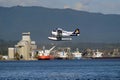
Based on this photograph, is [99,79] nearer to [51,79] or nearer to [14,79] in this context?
[51,79]

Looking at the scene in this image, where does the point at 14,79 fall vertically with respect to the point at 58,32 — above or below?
below

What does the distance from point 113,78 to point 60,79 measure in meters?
6.77

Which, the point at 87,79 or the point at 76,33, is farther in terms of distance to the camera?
the point at 76,33

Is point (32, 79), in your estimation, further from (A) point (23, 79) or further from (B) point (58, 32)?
(B) point (58, 32)

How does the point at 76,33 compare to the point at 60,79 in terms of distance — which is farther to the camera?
the point at 76,33

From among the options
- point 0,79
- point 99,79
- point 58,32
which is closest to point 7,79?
point 0,79

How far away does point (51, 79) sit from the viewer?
77.6 meters

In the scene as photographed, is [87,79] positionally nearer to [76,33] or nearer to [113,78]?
[113,78]

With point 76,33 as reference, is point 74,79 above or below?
below

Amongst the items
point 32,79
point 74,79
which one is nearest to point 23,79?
point 32,79

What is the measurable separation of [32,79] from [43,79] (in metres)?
1.43

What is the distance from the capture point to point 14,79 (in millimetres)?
78812

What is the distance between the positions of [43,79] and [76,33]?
268ft

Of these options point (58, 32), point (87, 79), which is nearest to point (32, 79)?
point (87, 79)
